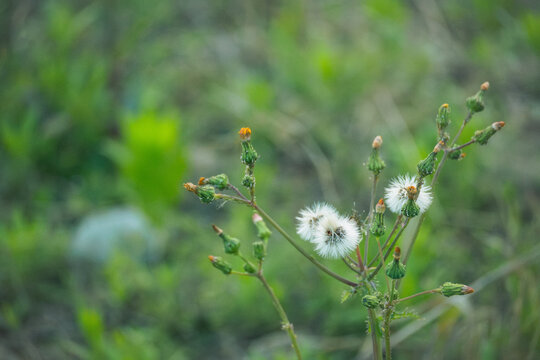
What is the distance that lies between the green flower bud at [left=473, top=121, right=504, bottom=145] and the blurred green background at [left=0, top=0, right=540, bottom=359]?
72 cm

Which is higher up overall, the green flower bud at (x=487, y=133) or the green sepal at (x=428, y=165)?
the green flower bud at (x=487, y=133)

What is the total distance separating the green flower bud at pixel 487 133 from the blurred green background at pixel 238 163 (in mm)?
720

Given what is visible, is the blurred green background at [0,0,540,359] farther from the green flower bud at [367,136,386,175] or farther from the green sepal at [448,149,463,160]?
the green flower bud at [367,136,386,175]

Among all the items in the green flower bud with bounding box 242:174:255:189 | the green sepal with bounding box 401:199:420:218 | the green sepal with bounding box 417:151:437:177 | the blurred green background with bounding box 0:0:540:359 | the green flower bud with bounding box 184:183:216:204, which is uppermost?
the blurred green background with bounding box 0:0:540:359

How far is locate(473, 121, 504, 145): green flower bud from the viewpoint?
0.80 metres

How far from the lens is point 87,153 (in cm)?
252

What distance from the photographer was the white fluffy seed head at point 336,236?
2.59 ft

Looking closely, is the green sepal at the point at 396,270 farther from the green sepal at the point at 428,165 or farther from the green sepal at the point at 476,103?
the green sepal at the point at 476,103

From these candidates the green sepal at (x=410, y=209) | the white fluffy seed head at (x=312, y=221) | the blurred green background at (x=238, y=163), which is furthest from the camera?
the blurred green background at (x=238, y=163)

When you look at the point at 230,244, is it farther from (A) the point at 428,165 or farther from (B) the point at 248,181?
(A) the point at 428,165

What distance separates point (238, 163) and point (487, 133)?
172 cm

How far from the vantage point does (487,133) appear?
81cm

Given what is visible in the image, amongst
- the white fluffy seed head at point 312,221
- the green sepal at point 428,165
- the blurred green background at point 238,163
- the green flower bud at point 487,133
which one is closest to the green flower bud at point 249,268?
the white fluffy seed head at point 312,221

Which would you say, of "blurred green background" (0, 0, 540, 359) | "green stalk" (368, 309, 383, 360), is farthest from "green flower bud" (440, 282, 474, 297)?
"blurred green background" (0, 0, 540, 359)
